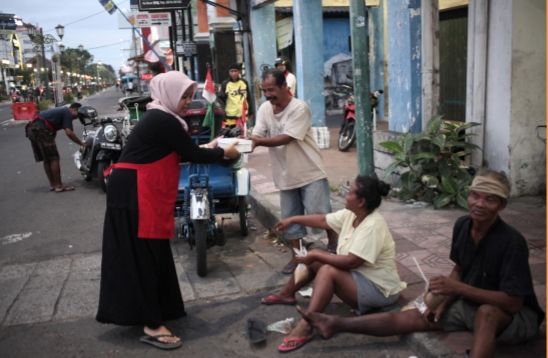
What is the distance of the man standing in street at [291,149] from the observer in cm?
426

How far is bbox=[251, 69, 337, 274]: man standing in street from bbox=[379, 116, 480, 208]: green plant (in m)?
2.00

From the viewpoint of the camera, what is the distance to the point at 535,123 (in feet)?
19.5

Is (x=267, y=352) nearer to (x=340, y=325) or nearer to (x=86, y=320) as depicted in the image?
(x=340, y=325)

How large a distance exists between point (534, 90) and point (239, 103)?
21.0 feet

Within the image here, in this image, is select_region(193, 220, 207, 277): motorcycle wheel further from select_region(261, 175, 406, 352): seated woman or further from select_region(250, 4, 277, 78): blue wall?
select_region(250, 4, 277, 78): blue wall

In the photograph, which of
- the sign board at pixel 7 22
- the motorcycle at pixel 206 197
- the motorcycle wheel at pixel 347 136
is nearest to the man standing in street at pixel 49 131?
the motorcycle at pixel 206 197

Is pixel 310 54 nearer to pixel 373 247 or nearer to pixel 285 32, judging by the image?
pixel 285 32

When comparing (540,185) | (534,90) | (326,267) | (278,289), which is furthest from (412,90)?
(326,267)

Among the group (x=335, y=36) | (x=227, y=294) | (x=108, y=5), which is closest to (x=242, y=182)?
(x=227, y=294)

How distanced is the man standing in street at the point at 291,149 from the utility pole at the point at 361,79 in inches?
32.6

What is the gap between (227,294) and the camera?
441 centimetres

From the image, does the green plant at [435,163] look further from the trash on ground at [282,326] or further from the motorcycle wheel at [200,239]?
the trash on ground at [282,326]

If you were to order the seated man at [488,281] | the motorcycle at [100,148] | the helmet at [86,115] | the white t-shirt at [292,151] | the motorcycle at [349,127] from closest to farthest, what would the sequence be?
1. the seated man at [488,281]
2. the white t-shirt at [292,151]
3. the motorcycle at [100,148]
4. the helmet at [86,115]
5. the motorcycle at [349,127]

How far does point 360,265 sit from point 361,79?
6.93 ft
